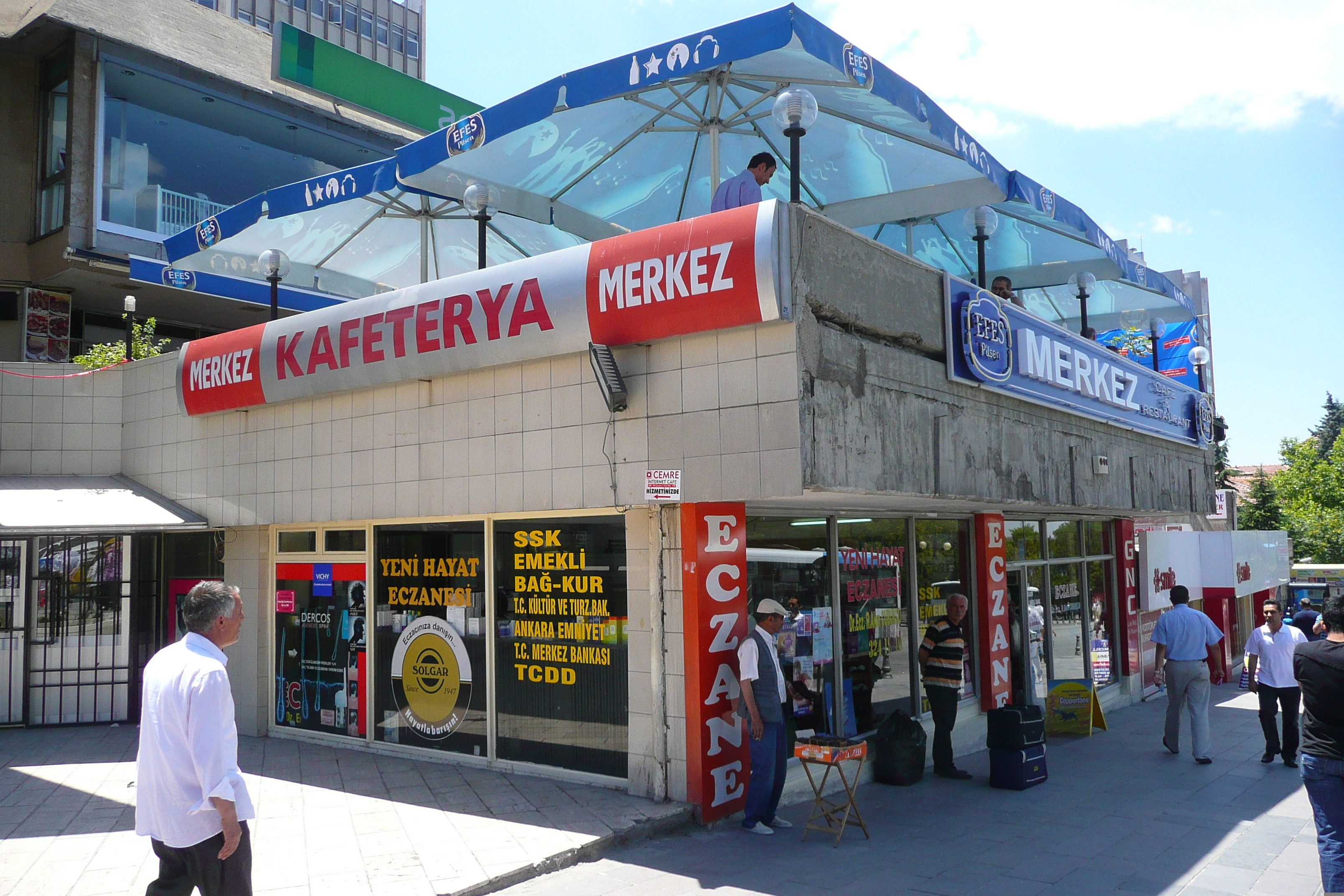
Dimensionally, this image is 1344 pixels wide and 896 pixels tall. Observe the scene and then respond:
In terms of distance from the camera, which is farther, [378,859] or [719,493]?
[719,493]

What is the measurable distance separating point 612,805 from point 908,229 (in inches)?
276

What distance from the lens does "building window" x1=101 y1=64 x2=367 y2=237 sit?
18703 mm

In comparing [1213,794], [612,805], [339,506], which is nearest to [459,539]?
[339,506]

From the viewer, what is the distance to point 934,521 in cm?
1005

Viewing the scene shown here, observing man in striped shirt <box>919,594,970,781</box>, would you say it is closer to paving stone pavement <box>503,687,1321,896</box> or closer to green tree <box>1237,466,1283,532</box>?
paving stone pavement <box>503,687,1321,896</box>

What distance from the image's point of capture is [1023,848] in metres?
6.68

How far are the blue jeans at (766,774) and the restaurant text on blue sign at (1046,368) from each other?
3282mm

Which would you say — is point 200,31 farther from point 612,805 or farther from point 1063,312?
point 612,805

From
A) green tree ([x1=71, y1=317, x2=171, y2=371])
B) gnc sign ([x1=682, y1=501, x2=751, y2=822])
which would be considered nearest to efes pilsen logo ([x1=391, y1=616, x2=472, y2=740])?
gnc sign ([x1=682, y1=501, x2=751, y2=822])

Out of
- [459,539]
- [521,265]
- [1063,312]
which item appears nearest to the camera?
[521,265]

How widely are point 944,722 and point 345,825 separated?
527 centimetres

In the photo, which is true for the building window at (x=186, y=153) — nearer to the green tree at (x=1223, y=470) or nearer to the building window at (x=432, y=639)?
the building window at (x=432, y=639)

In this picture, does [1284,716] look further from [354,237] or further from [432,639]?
[354,237]

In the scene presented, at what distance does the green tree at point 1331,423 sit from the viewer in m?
64.9
